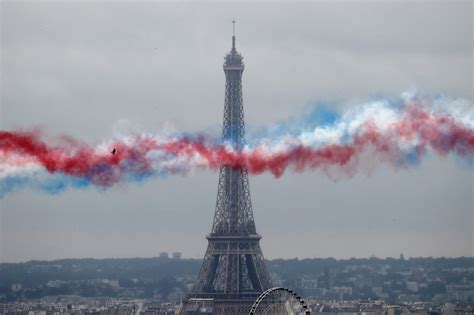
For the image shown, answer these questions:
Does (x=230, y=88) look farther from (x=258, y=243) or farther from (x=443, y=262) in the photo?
(x=443, y=262)

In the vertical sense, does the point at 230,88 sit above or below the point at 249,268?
above

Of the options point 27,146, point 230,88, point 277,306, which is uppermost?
point 230,88

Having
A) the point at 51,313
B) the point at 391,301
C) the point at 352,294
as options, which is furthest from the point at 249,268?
the point at 352,294

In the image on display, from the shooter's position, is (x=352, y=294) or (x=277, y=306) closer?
(x=277, y=306)

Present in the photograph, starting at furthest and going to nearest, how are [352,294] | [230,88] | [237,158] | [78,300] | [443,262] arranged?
[352,294] < [78,300] < [443,262] < [230,88] < [237,158]

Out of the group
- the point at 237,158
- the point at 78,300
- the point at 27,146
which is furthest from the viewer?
the point at 78,300

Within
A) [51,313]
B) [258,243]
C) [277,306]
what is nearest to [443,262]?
[258,243]

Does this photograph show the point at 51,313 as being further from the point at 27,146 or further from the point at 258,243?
the point at 27,146
